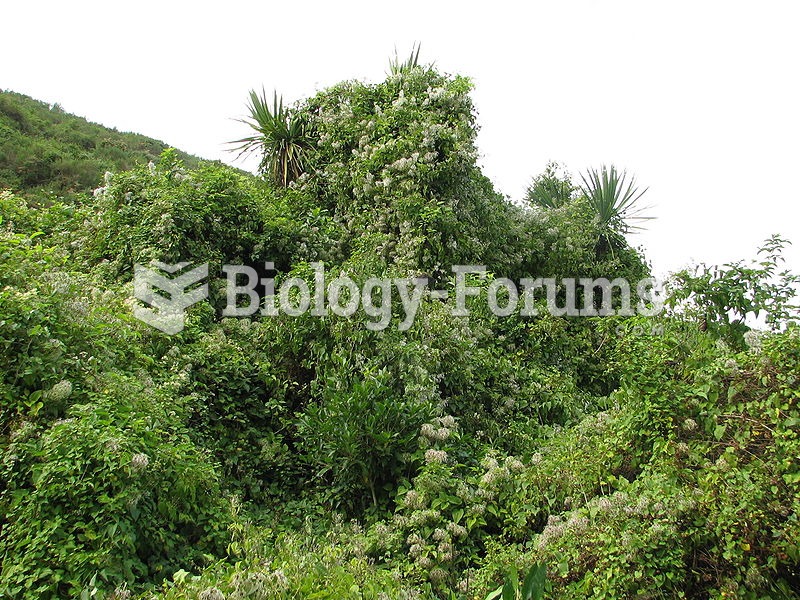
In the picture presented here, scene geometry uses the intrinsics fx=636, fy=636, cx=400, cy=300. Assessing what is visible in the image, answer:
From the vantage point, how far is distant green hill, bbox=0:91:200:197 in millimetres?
14726

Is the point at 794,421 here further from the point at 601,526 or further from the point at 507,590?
the point at 507,590

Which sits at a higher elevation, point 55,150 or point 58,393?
point 55,150

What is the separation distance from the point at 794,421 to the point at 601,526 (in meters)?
1.29

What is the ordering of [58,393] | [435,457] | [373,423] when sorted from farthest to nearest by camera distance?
1. [373,423]
2. [435,457]
3. [58,393]

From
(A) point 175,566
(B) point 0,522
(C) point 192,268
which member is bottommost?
(A) point 175,566

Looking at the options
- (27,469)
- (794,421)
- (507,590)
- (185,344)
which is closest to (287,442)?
(185,344)

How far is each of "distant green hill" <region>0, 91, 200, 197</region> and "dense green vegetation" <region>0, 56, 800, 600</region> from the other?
6.76 meters

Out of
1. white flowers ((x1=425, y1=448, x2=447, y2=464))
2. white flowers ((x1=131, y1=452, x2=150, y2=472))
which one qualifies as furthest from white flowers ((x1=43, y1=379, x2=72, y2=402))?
white flowers ((x1=425, y1=448, x2=447, y2=464))

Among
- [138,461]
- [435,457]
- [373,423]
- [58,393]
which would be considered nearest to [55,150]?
[58,393]

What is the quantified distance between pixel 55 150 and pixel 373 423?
1450cm

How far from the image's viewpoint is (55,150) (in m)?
16.0

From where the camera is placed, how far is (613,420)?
16.3 feet

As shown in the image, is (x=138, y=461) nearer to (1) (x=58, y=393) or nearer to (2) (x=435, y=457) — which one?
(1) (x=58, y=393)

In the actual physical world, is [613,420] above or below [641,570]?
above
